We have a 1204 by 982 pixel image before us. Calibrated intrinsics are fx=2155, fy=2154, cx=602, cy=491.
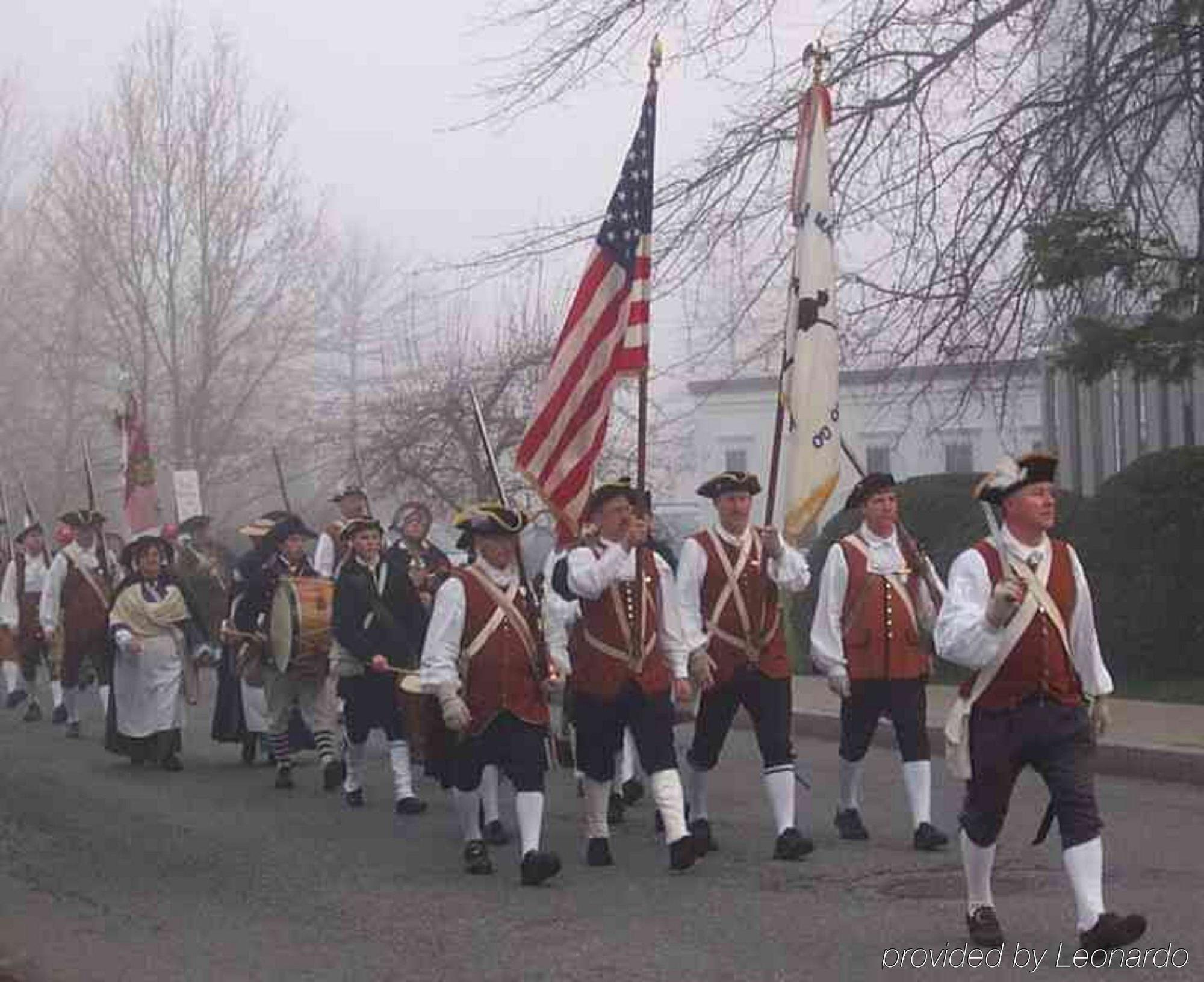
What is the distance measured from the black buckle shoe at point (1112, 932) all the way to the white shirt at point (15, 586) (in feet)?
50.0

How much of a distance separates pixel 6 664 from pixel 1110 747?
12.9m

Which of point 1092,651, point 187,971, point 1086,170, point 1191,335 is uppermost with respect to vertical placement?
point 1086,170

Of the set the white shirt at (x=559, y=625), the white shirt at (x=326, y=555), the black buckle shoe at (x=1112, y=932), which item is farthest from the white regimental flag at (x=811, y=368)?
the white shirt at (x=326, y=555)

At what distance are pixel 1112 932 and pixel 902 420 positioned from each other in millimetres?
22887

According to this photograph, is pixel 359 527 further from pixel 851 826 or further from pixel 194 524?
pixel 194 524

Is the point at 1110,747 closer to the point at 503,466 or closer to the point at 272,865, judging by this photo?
the point at 272,865

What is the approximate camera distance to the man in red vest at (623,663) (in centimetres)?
1003

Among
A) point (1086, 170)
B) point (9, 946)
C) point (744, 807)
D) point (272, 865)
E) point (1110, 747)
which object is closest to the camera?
point (9, 946)

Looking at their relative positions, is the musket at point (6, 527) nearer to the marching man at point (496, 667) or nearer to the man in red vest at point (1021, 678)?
the marching man at point (496, 667)

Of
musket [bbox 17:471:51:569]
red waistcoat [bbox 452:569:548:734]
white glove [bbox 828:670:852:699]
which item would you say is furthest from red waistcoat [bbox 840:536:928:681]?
musket [bbox 17:471:51:569]

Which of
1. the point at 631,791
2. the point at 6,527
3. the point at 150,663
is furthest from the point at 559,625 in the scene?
the point at 6,527

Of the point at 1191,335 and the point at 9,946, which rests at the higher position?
the point at 1191,335

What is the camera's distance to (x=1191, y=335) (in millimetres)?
16234

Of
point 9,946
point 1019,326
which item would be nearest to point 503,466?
point 1019,326
